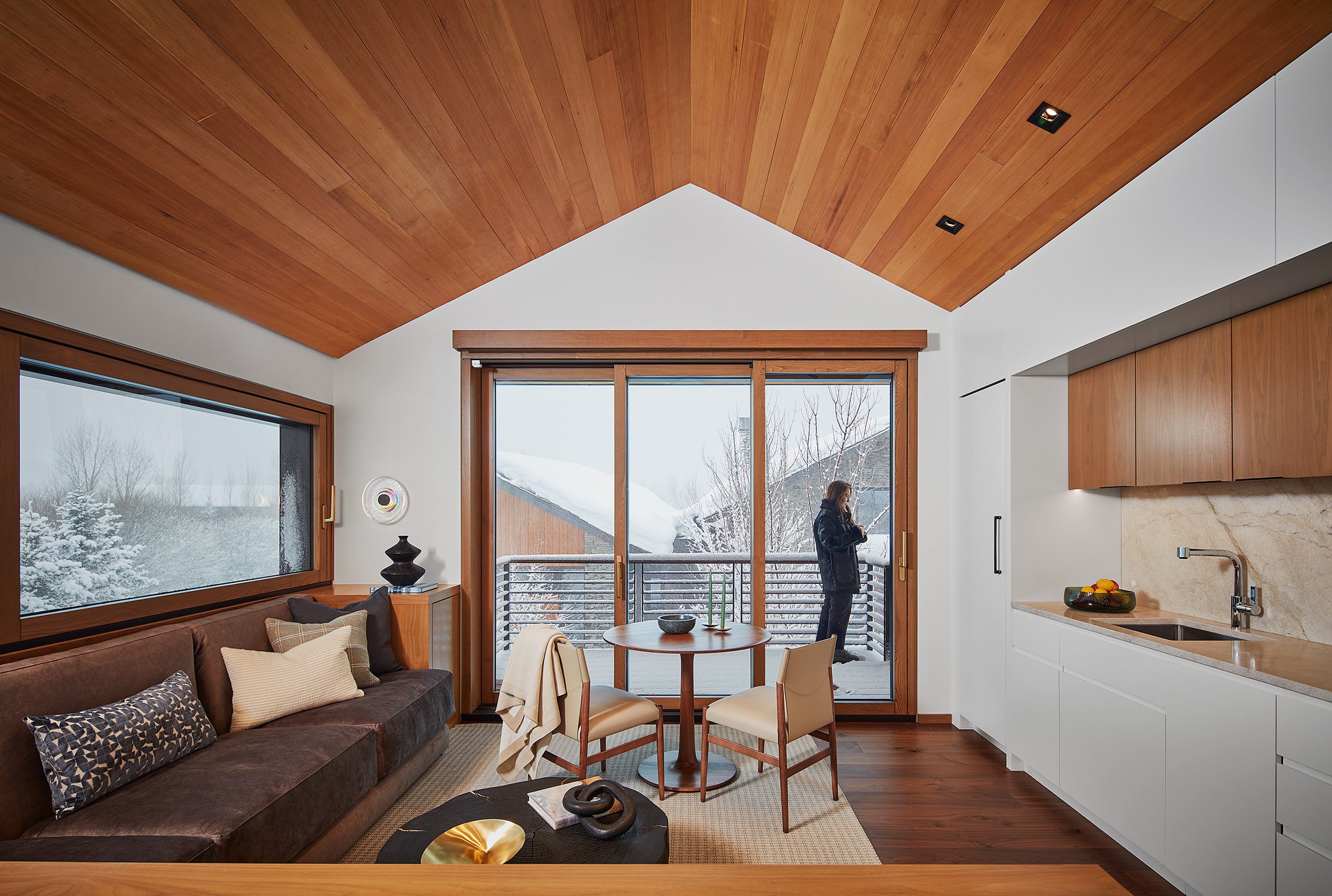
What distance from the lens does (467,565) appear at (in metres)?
4.43

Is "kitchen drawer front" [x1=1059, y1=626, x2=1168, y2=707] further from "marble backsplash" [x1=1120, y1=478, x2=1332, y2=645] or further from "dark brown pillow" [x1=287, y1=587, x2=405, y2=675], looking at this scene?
"dark brown pillow" [x1=287, y1=587, x2=405, y2=675]

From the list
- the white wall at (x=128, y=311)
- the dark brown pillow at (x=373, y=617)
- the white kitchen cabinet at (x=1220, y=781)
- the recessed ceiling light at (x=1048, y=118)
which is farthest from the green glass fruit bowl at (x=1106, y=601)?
the white wall at (x=128, y=311)

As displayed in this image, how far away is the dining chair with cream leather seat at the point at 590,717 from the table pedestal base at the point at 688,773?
0.10m

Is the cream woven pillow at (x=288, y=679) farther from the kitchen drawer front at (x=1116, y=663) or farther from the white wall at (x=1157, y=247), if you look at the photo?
the white wall at (x=1157, y=247)

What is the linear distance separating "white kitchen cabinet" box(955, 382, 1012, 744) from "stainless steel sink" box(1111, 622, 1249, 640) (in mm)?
623

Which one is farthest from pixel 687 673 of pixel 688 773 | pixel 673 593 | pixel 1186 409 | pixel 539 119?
pixel 539 119

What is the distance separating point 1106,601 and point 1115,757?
73 centimetres

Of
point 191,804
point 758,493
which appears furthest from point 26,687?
point 758,493

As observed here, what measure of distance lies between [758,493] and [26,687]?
344 centimetres

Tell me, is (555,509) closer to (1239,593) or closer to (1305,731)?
(1239,593)

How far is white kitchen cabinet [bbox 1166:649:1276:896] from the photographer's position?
6.78 feet

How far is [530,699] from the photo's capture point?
10.4ft

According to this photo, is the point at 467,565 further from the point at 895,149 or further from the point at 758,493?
the point at 895,149

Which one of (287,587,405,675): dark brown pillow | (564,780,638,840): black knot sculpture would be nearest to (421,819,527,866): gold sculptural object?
(564,780,638,840): black knot sculpture
